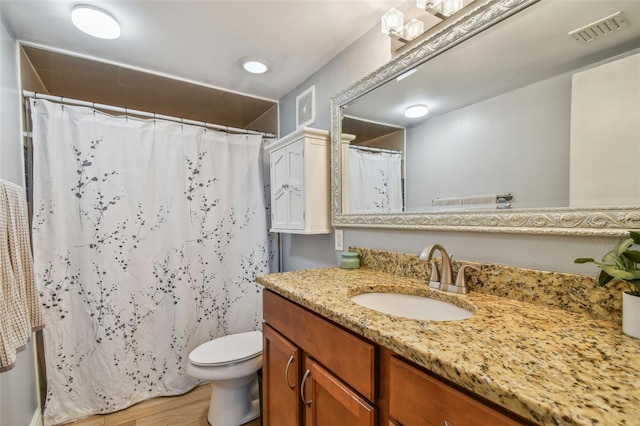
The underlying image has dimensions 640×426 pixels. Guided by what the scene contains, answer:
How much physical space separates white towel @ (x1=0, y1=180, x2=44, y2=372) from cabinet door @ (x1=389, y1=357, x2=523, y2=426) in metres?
1.19

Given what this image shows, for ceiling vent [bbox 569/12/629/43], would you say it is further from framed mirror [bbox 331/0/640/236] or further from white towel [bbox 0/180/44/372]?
white towel [bbox 0/180/44/372]

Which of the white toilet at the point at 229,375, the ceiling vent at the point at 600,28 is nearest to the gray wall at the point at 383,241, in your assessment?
the ceiling vent at the point at 600,28

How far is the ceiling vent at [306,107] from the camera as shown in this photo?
77.5 inches

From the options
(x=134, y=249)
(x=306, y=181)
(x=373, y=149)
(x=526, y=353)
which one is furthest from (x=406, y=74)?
(x=134, y=249)

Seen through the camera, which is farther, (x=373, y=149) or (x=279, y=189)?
(x=279, y=189)

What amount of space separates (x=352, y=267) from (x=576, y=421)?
1.16 meters

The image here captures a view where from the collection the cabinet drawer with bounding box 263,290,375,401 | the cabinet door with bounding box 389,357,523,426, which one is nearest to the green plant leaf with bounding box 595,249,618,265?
the cabinet door with bounding box 389,357,523,426

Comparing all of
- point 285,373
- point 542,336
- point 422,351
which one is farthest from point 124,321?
point 542,336

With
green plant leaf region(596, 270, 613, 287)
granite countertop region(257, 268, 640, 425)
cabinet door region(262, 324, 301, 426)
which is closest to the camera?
granite countertop region(257, 268, 640, 425)

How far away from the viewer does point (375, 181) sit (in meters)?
1.54

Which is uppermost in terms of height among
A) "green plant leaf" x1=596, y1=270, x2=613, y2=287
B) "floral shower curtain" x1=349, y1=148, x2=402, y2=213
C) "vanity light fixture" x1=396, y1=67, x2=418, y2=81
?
"vanity light fixture" x1=396, y1=67, x2=418, y2=81

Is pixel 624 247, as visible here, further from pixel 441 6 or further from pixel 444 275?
pixel 441 6

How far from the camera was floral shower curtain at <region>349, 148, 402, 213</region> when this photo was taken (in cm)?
140

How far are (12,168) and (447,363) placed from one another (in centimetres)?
212
